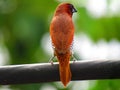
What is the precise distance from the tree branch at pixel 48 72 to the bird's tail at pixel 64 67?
134 mm

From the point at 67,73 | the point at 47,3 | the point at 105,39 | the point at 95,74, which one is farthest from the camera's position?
the point at 47,3

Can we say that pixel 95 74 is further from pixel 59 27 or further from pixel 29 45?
pixel 29 45

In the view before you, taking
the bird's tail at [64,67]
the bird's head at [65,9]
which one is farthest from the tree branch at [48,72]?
the bird's head at [65,9]

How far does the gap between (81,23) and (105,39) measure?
475 millimetres

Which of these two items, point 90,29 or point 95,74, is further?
point 90,29

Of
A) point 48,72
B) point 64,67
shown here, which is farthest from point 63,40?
point 48,72

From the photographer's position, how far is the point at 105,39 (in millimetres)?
3773

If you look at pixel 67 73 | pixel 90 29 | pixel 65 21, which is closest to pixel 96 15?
pixel 90 29

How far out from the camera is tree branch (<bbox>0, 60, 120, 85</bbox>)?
210cm

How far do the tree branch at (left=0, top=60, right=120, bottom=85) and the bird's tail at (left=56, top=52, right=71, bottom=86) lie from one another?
134 millimetres

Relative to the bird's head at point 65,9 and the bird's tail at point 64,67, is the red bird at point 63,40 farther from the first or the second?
the bird's head at point 65,9

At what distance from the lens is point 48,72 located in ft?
7.02

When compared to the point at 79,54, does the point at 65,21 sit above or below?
above

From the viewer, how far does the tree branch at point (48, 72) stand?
210 cm
